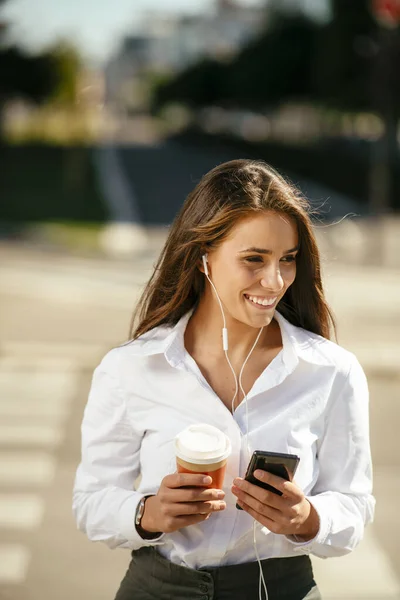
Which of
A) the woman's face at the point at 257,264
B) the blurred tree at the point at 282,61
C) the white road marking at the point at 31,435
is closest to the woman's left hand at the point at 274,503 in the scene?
the woman's face at the point at 257,264

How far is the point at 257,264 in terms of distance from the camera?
250 centimetres

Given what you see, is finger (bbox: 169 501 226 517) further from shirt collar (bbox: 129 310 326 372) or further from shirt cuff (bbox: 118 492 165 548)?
shirt collar (bbox: 129 310 326 372)

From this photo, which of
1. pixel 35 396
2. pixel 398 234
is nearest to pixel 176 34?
pixel 398 234

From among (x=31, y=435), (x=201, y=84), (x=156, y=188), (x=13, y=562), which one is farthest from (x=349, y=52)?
(x=201, y=84)

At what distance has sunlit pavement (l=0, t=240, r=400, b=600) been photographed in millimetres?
4969

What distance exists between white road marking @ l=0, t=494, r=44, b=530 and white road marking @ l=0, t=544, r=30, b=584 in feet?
0.91

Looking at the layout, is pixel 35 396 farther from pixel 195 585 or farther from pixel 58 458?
pixel 195 585

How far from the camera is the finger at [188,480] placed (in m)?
2.23

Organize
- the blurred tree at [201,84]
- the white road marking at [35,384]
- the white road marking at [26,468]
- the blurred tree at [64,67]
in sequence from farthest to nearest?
the blurred tree at [201,84], the blurred tree at [64,67], the white road marking at [35,384], the white road marking at [26,468]

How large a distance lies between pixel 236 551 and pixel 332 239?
16.1 metres

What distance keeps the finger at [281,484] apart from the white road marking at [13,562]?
299 cm

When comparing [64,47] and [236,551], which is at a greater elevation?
[64,47]

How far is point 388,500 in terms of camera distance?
19.9 ft

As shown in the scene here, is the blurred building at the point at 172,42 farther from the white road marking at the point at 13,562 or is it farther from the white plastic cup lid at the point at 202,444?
the white plastic cup lid at the point at 202,444
